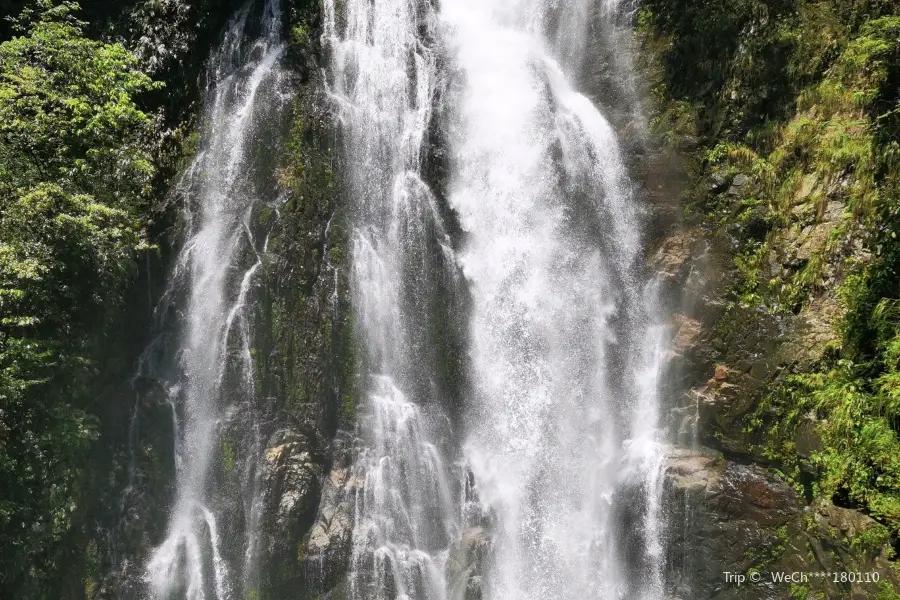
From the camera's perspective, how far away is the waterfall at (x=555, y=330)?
984cm

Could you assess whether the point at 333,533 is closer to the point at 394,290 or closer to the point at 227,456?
the point at 227,456

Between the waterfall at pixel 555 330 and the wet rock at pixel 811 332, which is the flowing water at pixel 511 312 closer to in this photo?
the waterfall at pixel 555 330

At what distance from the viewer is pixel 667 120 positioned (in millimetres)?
11656

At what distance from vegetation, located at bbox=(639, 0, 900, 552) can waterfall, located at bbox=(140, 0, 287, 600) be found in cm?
912

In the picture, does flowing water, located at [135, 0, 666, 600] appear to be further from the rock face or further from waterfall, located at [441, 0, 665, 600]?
the rock face

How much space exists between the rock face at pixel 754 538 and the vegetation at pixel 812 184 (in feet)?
1.41

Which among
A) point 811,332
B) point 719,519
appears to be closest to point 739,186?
point 811,332

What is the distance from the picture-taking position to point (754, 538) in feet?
28.0

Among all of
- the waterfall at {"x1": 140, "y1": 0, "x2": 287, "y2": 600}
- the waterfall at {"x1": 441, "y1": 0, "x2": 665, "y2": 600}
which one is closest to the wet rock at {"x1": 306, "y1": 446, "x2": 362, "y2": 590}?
the waterfall at {"x1": 140, "y1": 0, "x2": 287, "y2": 600}

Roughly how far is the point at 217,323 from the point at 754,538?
1046 centimetres

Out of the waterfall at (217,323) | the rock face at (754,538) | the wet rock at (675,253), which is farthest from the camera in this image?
the wet rock at (675,253)

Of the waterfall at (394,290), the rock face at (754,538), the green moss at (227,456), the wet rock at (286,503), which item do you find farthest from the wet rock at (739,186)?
the green moss at (227,456)

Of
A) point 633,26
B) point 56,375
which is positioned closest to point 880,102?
point 633,26

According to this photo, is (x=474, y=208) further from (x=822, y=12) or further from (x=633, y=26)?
(x=822, y=12)
